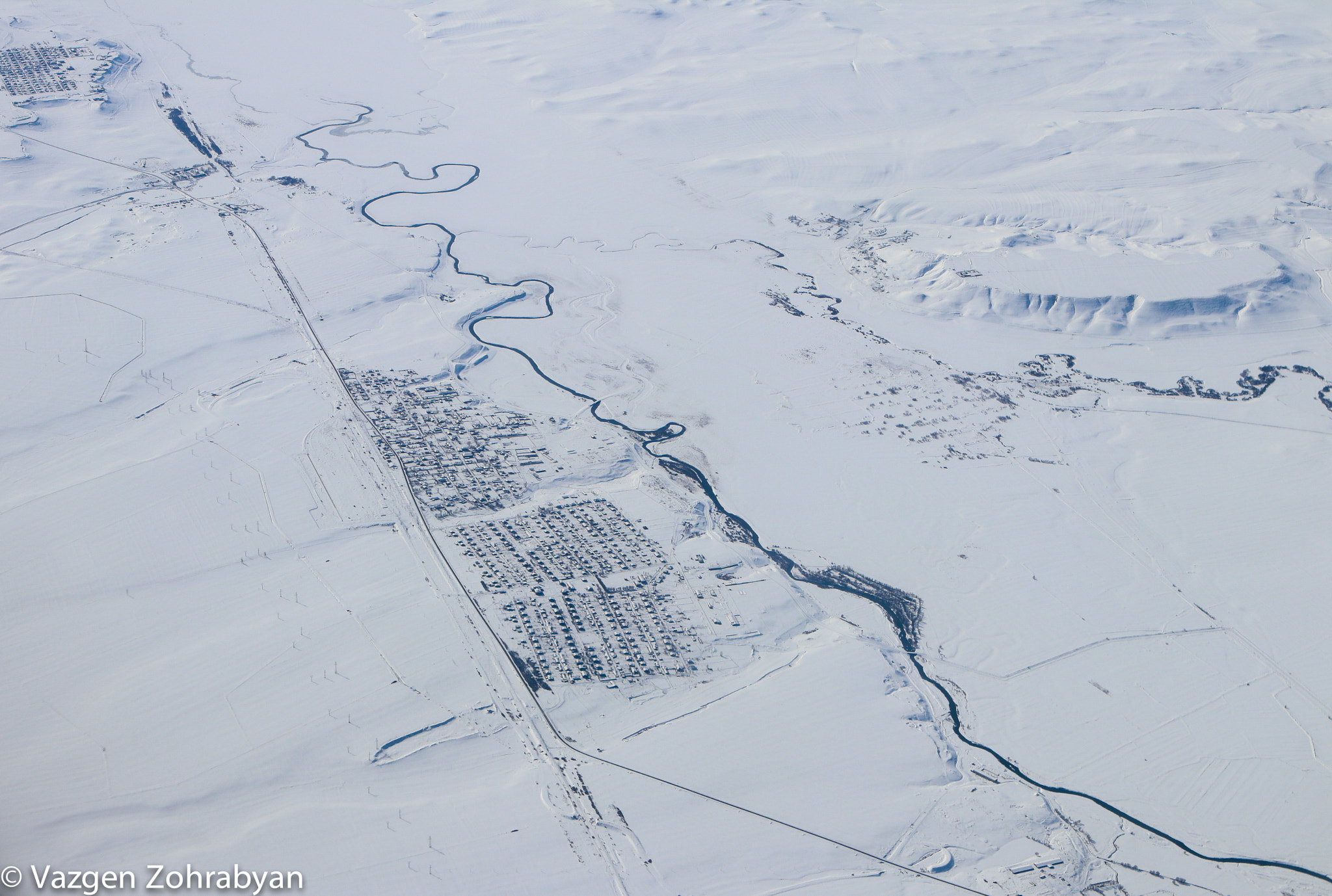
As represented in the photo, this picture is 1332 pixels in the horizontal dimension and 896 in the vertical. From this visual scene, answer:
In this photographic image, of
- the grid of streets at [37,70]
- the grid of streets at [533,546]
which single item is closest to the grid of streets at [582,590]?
the grid of streets at [533,546]

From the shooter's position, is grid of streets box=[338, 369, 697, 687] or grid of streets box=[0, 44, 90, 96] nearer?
grid of streets box=[338, 369, 697, 687]

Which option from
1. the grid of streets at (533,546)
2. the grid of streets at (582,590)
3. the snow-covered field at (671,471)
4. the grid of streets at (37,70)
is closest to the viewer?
the snow-covered field at (671,471)

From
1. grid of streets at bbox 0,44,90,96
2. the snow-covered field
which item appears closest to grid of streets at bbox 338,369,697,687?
the snow-covered field

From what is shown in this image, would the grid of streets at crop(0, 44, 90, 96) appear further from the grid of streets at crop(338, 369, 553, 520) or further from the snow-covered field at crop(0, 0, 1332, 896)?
the grid of streets at crop(338, 369, 553, 520)

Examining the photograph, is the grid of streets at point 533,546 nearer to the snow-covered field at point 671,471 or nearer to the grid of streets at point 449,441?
the grid of streets at point 449,441

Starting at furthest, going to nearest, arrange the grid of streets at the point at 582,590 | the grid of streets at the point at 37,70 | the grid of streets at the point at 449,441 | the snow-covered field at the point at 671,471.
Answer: the grid of streets at the point at 37,70, the grid of streets at the point at 449,441, the grid of streets at the point at 582,590, the snow-covered field at the point at 671,471

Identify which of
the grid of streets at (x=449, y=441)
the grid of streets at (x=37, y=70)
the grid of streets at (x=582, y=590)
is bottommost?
the grid of streets at (x=582, y=590)

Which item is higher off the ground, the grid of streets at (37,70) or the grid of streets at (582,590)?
the grid of streets at (37,70)

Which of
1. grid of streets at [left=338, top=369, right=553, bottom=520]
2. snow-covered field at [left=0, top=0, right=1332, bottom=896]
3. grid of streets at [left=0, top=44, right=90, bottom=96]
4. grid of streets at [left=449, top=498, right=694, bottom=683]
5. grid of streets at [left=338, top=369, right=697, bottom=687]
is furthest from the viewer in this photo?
→ grid of streets at [left=0, top=44, right=90, bottom=96]

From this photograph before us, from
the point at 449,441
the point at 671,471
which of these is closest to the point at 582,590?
the point at 671,471

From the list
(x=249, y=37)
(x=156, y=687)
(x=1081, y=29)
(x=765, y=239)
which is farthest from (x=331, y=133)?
(x=1081, y=29)
